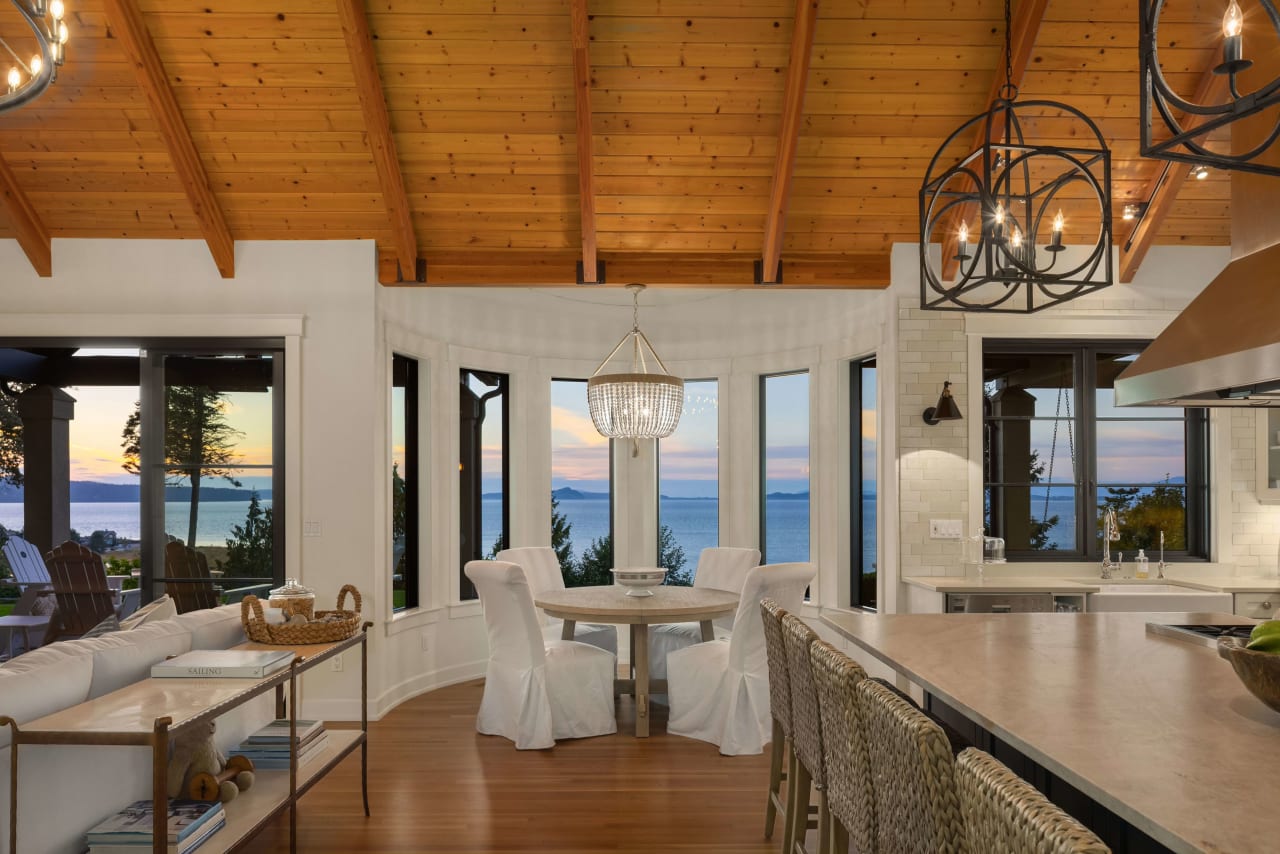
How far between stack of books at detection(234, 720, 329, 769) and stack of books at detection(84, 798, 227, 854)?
0.59 meters

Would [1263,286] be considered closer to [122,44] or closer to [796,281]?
[796,281]

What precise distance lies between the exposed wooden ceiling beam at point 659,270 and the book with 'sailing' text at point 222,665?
3209mm

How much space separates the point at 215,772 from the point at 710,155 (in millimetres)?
3907

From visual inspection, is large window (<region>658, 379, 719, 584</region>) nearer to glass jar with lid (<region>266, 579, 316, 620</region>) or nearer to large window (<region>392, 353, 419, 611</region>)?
large window (<region>392, 353, 419, 611</region>)

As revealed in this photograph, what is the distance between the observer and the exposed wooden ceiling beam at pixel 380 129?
450 centimetres

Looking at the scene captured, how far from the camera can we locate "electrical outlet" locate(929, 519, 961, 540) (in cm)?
574

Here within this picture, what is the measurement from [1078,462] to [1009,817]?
5305mm

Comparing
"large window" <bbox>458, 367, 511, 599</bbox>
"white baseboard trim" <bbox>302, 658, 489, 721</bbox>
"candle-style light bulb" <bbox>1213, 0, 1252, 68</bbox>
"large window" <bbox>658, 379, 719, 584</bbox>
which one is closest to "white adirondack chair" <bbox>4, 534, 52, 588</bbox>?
"white baseboard trim" <bbox>302, 658, 489, 721</bbox>

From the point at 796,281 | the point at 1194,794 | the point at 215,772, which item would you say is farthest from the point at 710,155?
the point at 1194,794

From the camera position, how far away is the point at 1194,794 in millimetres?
1522

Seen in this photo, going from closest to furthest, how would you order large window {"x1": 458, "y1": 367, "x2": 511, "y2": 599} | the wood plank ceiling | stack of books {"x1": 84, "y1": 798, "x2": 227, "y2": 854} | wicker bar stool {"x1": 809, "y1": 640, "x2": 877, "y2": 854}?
wicker bar stool {"x1": 809, "y1": 640, "x2": 877, "y2": 854}
stack of books {"x1": 84, "y1": 798, "x2": 227, "y2": 854}
the wood plank ceiling
large window {"x1": 458, "y1": 367, "x2": 511, "y2": 599}

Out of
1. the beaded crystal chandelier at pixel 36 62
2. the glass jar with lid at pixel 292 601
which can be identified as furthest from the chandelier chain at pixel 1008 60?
the glass jar with lid at pixel 292 601

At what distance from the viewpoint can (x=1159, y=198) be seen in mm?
5398

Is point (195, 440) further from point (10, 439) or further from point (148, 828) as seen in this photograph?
point (148, 828)
